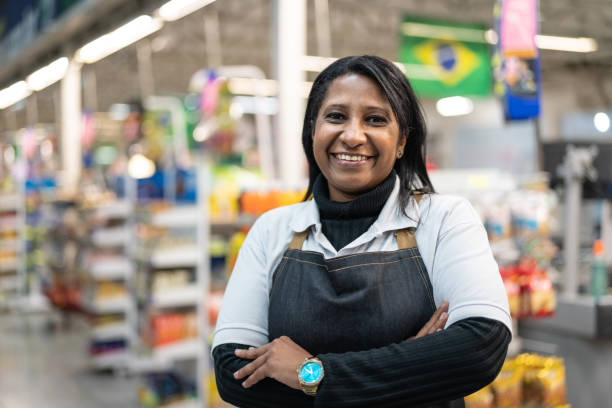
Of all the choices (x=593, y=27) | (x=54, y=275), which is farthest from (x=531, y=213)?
(x=593, y=27)

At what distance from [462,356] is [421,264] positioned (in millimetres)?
251

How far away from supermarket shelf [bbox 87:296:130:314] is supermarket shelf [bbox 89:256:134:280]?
0.82 feet

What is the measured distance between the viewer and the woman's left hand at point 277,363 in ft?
4.84

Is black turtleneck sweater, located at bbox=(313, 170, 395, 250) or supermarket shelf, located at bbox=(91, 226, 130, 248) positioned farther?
supermarket shelf, located at bbox=(91, 226, 130, 248)

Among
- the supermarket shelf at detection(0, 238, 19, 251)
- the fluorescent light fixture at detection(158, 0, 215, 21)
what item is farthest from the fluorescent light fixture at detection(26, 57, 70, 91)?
the fluorescent light fixture at detection(158, 0, 215, 21)

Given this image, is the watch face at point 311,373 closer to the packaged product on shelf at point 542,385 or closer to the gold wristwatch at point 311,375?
the gold wristwatch at point 311,375

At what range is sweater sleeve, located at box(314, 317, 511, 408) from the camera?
4.59 ft

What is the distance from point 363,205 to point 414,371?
44 centimetres

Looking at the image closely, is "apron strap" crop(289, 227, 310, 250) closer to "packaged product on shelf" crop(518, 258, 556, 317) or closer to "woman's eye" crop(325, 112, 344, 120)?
"woman's eye" crop(325, 112, 344, 120)

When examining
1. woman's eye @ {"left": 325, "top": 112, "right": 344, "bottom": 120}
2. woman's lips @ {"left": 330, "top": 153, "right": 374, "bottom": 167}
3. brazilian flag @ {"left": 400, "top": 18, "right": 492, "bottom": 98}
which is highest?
brazilian flag @ {"left": 400, "top": 18, "right": 492, "bottom": 98}

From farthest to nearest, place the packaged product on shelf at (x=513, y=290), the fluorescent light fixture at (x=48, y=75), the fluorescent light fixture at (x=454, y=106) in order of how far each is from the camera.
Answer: the fluorescent light fixture at (x=454, y=106) → the fluorescent light fixture at (x=48, y=75) → the packaged product on shelf at (x=513, y=290)

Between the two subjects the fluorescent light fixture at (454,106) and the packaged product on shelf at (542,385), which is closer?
the packaged product on shelf at (542,385)

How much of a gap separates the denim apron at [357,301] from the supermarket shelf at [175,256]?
334cm

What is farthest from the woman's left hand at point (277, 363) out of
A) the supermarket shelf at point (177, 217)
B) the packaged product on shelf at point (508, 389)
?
the supermarket shelf at point (177, 217)
